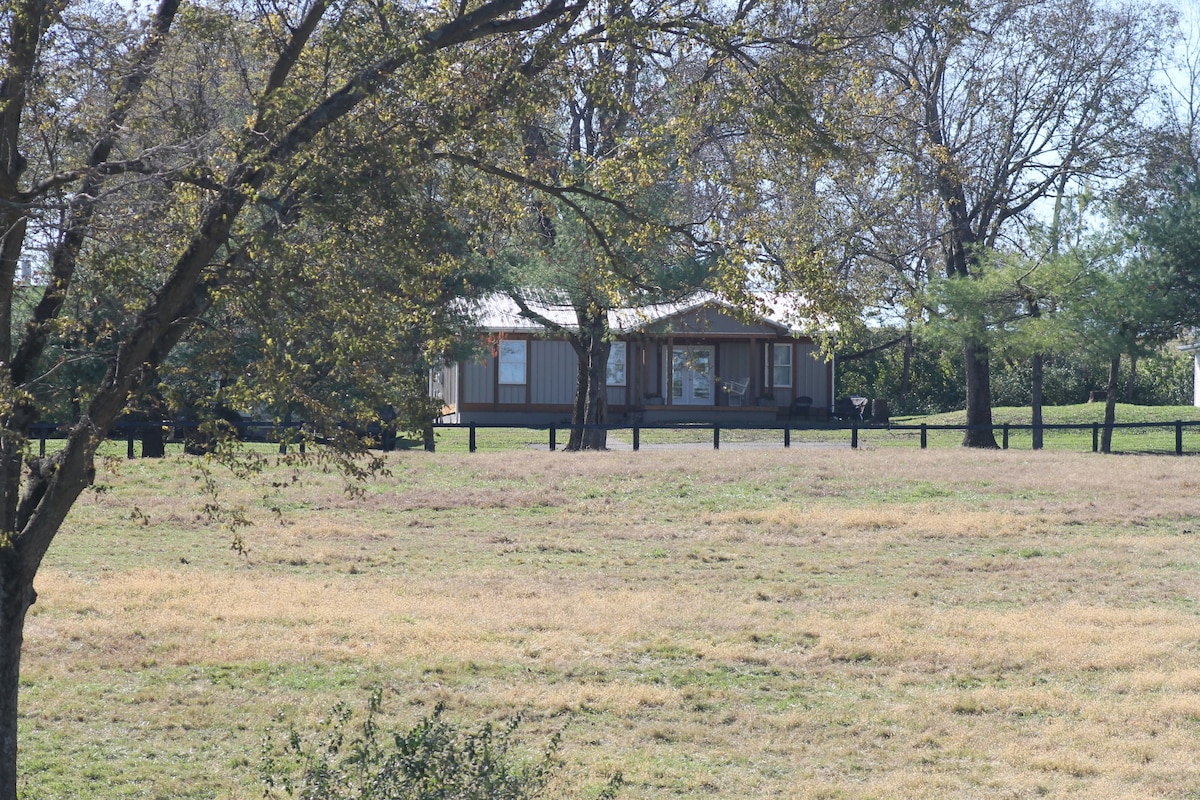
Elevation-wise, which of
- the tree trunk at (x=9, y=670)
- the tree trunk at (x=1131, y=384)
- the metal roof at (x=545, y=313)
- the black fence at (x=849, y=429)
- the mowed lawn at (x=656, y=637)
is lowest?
the mowed lawn at (x=656, y=637)

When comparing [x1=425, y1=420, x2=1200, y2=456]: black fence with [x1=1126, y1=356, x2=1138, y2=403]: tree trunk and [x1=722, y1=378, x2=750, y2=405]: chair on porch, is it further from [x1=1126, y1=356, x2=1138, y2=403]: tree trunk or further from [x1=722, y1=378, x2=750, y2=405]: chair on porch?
[x1=1126, y1=356, x2=1138, y2=403]: tree trunk

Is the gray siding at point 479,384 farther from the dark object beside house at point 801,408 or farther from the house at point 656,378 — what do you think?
the dark object beside house at point 801,408

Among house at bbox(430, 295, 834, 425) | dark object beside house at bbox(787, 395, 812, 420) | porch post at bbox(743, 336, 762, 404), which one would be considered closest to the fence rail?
house at bbox(430, 295, 834, 425)

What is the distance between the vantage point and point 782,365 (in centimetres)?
4034

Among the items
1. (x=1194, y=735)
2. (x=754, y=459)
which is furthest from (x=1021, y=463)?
(x=1194, y=735)

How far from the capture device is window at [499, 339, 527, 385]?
37.7 meters

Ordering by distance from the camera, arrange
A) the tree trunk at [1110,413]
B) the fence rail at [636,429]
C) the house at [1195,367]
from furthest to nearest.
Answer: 1. the house at [1195,367]
2. the tree trunk at [1110,413]
3. the fence rail at [636,429]

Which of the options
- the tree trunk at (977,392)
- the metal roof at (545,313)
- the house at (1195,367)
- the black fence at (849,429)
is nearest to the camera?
the metal roof at (545,313)

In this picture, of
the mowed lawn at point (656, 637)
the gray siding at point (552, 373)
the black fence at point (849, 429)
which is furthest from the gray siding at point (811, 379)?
the mowed lawn at point (656, 637)

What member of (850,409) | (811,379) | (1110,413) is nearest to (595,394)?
(1110,413)

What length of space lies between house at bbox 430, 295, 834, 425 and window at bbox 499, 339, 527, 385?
0.10 ft

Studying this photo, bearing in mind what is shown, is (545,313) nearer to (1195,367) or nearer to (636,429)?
(636,429)

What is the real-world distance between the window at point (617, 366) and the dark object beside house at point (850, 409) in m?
7.19

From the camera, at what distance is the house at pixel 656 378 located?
37.5 metres
